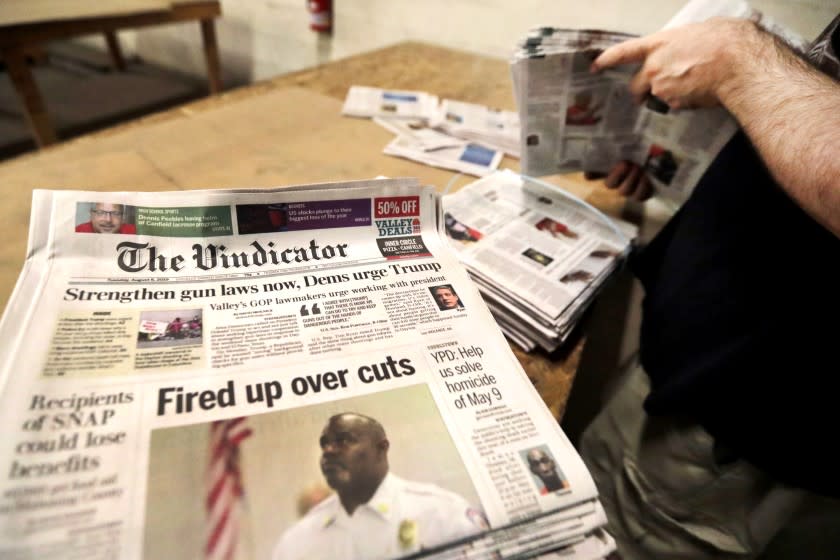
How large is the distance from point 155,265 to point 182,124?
1.53 ft

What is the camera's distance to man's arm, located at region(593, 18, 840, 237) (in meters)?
0.37

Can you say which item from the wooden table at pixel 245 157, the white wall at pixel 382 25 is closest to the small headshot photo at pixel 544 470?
the wooden table at pixel 245 157

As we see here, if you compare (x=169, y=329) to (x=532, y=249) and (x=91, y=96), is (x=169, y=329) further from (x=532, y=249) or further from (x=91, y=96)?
(x=91, y=96)

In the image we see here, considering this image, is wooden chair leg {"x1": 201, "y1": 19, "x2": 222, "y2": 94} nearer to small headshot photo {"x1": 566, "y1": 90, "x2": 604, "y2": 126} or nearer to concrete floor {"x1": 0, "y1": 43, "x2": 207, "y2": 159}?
concrete floor {"x1": 0, "y1": 43, "x2": 207, "y2": 159}

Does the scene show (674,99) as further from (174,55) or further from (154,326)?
(174,55)

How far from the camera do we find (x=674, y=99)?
540 mm

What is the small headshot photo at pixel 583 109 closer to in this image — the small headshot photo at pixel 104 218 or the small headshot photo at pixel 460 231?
the small headshot photo at pixel 460 231

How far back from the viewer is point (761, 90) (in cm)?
46

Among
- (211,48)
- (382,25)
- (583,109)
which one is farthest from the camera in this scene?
(211,48)

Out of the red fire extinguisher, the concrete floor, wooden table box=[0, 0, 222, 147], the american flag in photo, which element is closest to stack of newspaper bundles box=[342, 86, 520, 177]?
the american flag in photo

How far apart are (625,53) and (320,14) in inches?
52.7

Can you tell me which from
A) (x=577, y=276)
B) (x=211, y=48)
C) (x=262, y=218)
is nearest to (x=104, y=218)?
(x=262, y=218)

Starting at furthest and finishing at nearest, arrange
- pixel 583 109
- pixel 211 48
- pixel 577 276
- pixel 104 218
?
pixel 211 48 < pixel 583 109 < pixel 577 276 < pixel 104 218

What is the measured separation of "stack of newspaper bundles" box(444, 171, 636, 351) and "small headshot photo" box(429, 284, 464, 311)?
0.07m
